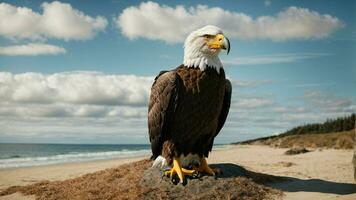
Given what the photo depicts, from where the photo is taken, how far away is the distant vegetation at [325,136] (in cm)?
2322

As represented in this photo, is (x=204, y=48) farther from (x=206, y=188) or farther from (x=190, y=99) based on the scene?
(x=206, y=188)

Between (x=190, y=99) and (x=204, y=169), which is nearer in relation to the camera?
(x=190, y=99)

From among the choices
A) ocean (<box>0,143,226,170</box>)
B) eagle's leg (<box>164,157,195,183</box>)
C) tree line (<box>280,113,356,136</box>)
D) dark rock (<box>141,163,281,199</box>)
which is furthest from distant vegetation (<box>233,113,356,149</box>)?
eagle's leg (<box>164,157,195,183</box>)

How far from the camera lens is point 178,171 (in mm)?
7723

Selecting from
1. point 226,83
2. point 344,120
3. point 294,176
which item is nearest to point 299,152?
point 294,176

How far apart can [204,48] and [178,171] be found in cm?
233

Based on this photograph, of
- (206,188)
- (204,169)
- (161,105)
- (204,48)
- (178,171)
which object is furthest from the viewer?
(204,169)

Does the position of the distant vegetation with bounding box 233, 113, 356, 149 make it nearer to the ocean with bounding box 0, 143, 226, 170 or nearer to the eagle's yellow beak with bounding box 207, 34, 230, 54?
the ocean with bounding box 0, 143, 226, 170

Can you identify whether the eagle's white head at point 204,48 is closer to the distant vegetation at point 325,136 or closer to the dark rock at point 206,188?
the dark rock at point 206,188

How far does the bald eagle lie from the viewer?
23.7ft

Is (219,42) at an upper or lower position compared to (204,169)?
upper

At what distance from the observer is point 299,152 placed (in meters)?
19.6

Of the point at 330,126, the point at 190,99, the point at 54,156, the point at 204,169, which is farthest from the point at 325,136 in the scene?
the point at 54,156

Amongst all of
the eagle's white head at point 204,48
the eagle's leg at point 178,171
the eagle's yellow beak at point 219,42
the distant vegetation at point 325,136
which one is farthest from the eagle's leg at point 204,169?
the distant vegetation at point 325,136
